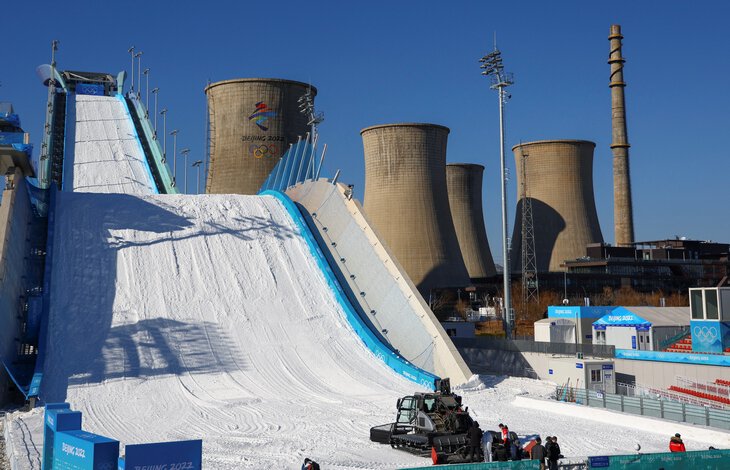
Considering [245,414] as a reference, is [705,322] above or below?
above

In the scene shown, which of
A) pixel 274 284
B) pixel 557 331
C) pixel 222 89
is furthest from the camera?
pixel 222 89

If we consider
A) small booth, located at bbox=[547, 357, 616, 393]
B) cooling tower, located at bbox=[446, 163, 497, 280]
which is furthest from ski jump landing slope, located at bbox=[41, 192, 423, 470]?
cooling tower, located at bbox=[446, 163, 497, 280]

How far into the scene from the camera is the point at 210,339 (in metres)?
23.1

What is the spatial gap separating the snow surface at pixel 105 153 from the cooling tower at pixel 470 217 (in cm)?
2217

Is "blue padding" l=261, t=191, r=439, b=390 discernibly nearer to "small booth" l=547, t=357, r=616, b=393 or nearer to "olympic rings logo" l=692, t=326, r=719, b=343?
"small booth" l=547, t=357, r=616, b=393

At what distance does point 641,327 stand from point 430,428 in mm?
16493

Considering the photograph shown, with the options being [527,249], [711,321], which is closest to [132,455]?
[711,321]

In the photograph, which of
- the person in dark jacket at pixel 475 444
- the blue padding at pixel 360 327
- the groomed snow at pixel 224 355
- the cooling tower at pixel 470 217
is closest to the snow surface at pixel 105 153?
the groomed snow at pixel 224 355

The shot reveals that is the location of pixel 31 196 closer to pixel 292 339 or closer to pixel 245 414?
pixel 292 339

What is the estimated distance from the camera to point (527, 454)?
12781 millimetres

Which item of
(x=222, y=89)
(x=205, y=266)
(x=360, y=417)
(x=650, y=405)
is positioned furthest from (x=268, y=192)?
(x=650, y=405)

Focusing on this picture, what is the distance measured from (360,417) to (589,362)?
7706 mm

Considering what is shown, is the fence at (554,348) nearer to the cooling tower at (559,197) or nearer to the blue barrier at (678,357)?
the blue barrier at (678,357)

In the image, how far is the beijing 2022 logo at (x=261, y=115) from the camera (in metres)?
49.0
